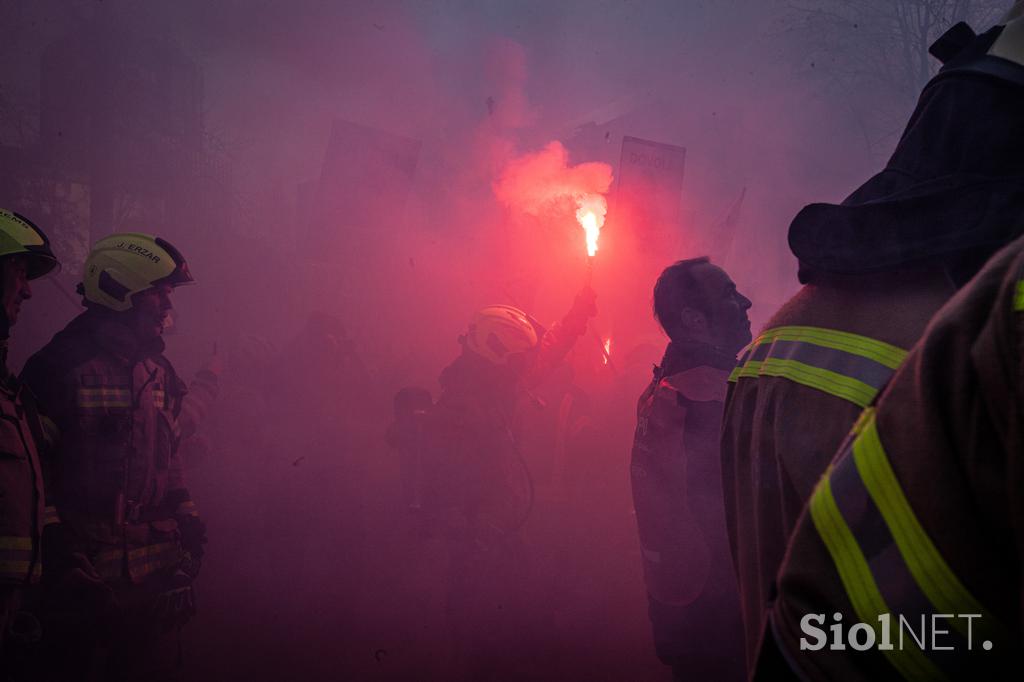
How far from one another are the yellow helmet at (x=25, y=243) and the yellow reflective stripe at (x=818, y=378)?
3.88m

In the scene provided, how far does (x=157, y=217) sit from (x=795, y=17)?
20631 millimetres

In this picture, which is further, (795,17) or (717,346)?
(795,17)

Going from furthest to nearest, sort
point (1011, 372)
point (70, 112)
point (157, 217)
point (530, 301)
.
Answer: point (157, 217), point (70, 112), point (530, 301), point (1011, 372)

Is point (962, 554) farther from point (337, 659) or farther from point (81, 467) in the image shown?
point (337, 659)

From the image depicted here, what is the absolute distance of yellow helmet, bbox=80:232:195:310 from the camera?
3.69 m

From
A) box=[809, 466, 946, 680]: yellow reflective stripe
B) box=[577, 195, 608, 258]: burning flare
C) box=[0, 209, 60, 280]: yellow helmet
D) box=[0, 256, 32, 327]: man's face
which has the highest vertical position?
box=[577, 195, 608, 258]: burning flare

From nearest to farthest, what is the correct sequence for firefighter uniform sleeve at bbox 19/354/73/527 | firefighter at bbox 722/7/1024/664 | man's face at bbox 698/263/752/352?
firefighter at bbox 722/7/1024/664, firefighter uniform sleeve at bbox 19/354/73/527, man's face at bbox 698/263/752/352

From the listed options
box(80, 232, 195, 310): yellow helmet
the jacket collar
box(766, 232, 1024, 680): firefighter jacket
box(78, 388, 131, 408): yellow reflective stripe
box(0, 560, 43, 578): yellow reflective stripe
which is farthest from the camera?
box(80, 232, 195, 310): yellow helmet

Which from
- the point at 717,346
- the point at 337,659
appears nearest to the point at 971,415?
the point at 717,346

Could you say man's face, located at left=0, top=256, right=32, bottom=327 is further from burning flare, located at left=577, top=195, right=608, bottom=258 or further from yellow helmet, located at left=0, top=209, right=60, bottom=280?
burning flare, located at left=577, top=195, right=608, bottom=258

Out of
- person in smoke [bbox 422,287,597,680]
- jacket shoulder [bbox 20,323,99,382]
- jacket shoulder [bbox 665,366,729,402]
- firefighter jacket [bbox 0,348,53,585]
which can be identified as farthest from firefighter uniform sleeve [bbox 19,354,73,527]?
jacket shoulder [bbox 665,366,729,402]

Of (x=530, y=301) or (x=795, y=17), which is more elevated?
(x=795, y=17)

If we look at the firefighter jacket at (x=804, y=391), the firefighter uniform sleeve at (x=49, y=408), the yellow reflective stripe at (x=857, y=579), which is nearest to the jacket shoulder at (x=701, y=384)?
the firefighter jacket at (x=804, y=391)

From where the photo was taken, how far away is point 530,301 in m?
13.6
